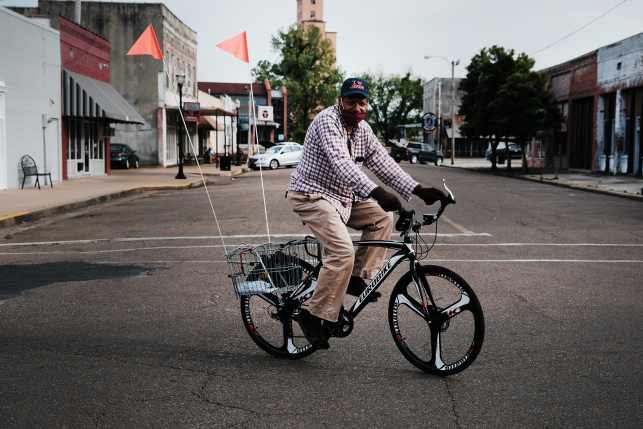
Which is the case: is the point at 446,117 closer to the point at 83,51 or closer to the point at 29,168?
the point at 83,51

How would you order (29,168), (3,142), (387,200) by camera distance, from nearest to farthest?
1. (387,200)
2. (3,142)
3. (29,168)

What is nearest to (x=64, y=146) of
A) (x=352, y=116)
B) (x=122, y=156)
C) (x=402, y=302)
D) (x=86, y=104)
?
(x=86, y=104)

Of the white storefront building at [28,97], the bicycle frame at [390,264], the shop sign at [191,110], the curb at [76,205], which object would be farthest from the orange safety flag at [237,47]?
the shop sign at [191,110]

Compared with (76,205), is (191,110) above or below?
above

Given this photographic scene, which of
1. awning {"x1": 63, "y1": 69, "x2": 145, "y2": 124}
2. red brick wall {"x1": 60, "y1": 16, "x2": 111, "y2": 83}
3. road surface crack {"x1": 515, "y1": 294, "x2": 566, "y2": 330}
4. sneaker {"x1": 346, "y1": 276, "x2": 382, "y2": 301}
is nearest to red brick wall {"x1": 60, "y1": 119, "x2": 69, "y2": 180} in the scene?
awning {"x1": 63, "y1": 69, "x2": 145, "y2": 124}

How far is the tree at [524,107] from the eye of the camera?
3591 cm

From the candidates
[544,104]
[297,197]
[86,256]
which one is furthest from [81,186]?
[544,104]

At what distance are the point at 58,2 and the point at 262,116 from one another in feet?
76.7

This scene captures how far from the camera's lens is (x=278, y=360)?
16.0ft

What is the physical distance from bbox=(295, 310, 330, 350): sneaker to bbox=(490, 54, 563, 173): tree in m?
33.1

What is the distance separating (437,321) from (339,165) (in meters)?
1.18

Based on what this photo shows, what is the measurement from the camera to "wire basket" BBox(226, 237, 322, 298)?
15.5 feet

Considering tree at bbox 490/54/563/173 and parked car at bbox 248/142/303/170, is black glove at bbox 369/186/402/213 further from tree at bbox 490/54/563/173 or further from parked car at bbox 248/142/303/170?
→ parked car at bbox 248/142/303/170

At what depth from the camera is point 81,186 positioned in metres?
Result: 23.4
